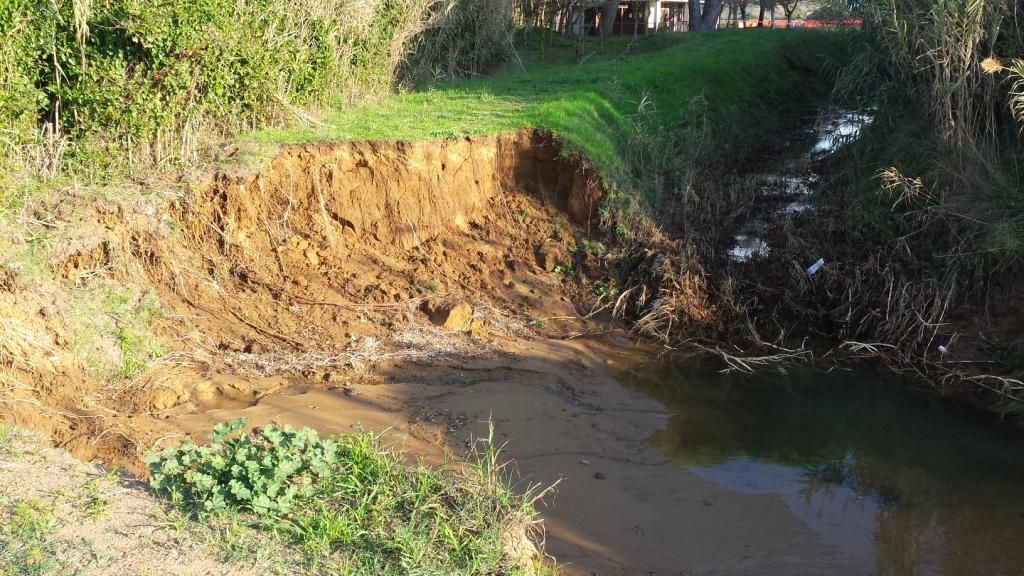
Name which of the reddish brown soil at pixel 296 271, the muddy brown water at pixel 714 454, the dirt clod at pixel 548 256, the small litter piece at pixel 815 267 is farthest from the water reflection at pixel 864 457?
the reddish brown soil at pixel 296 271

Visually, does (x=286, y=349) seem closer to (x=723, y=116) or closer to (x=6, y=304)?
(x=6, y=304)

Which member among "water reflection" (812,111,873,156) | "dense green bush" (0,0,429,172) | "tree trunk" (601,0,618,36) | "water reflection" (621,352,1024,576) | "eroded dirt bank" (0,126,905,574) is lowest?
"water reflection" (621,352,1024,576)

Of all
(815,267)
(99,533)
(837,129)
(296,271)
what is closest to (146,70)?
(296,271)

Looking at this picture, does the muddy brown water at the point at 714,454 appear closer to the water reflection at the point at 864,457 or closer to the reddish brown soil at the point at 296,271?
the water reflection at the point at 864,457

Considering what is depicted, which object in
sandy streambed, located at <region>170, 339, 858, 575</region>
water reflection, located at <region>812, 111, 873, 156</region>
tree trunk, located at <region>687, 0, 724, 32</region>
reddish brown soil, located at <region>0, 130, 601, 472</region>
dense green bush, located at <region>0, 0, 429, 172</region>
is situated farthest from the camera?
tree trunk, located at <region>687, 0, 724, 32</region>

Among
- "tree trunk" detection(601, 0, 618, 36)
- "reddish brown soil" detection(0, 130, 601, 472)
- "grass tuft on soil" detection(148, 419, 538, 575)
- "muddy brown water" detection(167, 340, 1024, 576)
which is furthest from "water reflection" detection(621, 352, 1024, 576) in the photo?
"tree trunk" detection(601, 0, 618, 36)

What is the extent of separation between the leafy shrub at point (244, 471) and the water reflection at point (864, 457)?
314 centimetres

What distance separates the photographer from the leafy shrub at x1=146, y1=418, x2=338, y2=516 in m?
4.14

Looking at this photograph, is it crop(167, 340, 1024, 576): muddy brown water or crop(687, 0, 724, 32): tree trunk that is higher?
crop(687, 0, 724, 32): tree trunk

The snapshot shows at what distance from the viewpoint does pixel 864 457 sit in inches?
264

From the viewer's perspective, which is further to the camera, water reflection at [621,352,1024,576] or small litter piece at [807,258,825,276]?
small litter piece at [807,258,825,276]

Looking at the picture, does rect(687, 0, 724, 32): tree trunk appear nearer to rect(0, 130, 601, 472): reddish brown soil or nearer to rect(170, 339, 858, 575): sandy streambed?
rect(0, 130, 601, 472): reddish brown soil

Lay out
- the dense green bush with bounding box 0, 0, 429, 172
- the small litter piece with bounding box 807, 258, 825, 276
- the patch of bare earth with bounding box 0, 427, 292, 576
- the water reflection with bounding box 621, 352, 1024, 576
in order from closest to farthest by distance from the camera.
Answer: the patch of bare earth with bounding box 0, 427, 292, 576 < the water reflection with bounding box 621, 352, 1024, 576 < the dense green bush with bounding box 0, 0, 429, 172 < the small litter piece with bounding box 807, 258, 825, 276

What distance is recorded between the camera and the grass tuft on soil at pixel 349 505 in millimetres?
4051
